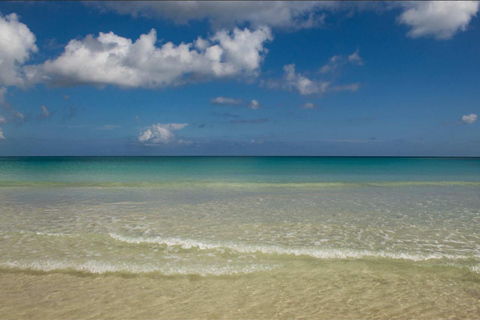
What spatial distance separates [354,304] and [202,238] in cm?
525

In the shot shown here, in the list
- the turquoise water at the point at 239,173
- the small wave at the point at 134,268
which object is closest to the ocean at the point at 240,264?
the small wave at the point at 134,268

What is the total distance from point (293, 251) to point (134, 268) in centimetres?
406

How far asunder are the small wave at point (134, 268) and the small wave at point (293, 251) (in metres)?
1.19

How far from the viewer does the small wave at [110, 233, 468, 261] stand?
8133 millimetres

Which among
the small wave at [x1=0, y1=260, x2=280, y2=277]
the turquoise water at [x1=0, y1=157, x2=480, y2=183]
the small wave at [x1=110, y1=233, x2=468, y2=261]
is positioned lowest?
the small wave at [x1=0, y1=260, x2=280, y2=277]

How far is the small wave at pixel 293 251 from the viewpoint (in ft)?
26.7

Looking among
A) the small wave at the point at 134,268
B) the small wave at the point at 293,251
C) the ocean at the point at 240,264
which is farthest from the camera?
the small wave at the point at 293,251

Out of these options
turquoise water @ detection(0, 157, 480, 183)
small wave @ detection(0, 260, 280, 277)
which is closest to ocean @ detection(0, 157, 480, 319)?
small wave @ detection(0, 260, 280, 277)

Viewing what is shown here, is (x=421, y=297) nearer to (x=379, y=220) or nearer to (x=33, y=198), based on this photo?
(x=379, y=220)

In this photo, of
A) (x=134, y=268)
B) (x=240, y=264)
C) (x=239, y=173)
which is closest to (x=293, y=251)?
(x=240, y=264)

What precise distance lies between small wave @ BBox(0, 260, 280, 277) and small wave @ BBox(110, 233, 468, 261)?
119 centimetres

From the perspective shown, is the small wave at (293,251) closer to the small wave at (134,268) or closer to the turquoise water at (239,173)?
the small wave at (134,268)

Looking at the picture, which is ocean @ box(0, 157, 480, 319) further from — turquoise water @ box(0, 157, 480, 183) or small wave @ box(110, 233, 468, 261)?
turquoise water @ box(0, 157, 480, 183)

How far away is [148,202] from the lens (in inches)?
678
